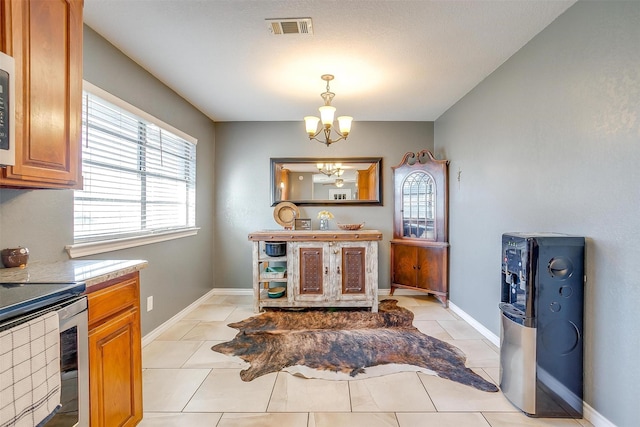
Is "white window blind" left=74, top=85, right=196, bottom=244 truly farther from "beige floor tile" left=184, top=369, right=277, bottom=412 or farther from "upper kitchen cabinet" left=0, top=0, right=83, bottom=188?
"beige floor tile" left=184, top=369, right=277, bottom=412

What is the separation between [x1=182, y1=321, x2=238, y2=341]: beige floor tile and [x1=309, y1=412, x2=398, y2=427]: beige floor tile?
1.39m

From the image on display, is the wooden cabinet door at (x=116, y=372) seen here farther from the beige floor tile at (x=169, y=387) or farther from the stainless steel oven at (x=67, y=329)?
the beige floor tile at (x=169, y=387)

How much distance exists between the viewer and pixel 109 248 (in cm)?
240

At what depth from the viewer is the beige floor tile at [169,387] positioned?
200cm

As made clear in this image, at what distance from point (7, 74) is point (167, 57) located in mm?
1537

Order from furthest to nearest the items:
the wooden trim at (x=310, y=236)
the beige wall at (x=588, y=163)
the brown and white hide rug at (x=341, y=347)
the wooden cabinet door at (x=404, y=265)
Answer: the wooden cabinet door at (x=404, y=265) < the wooden trim at (x=310, y=236) < the brown and white hide rug at (x=341, y=347) < the beige wall at (x=588, y=163)

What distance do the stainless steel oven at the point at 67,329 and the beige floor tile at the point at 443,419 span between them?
5.38 feet

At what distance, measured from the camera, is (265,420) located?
1854 millimetres

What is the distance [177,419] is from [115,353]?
2.14 feet

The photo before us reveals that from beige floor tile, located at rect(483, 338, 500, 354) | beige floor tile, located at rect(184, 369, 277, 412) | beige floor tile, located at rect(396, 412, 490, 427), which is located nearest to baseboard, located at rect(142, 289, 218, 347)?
beige floor tile, located at rect(184, 369, 277, 412)

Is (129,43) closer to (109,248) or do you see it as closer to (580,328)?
(109,248)

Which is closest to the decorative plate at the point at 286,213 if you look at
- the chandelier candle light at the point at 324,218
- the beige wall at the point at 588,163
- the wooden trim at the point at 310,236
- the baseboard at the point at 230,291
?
the chandelier candle light at the point at 324,218

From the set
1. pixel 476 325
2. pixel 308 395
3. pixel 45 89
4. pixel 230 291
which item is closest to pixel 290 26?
pixel 45 89

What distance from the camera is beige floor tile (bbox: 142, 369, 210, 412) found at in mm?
1998
